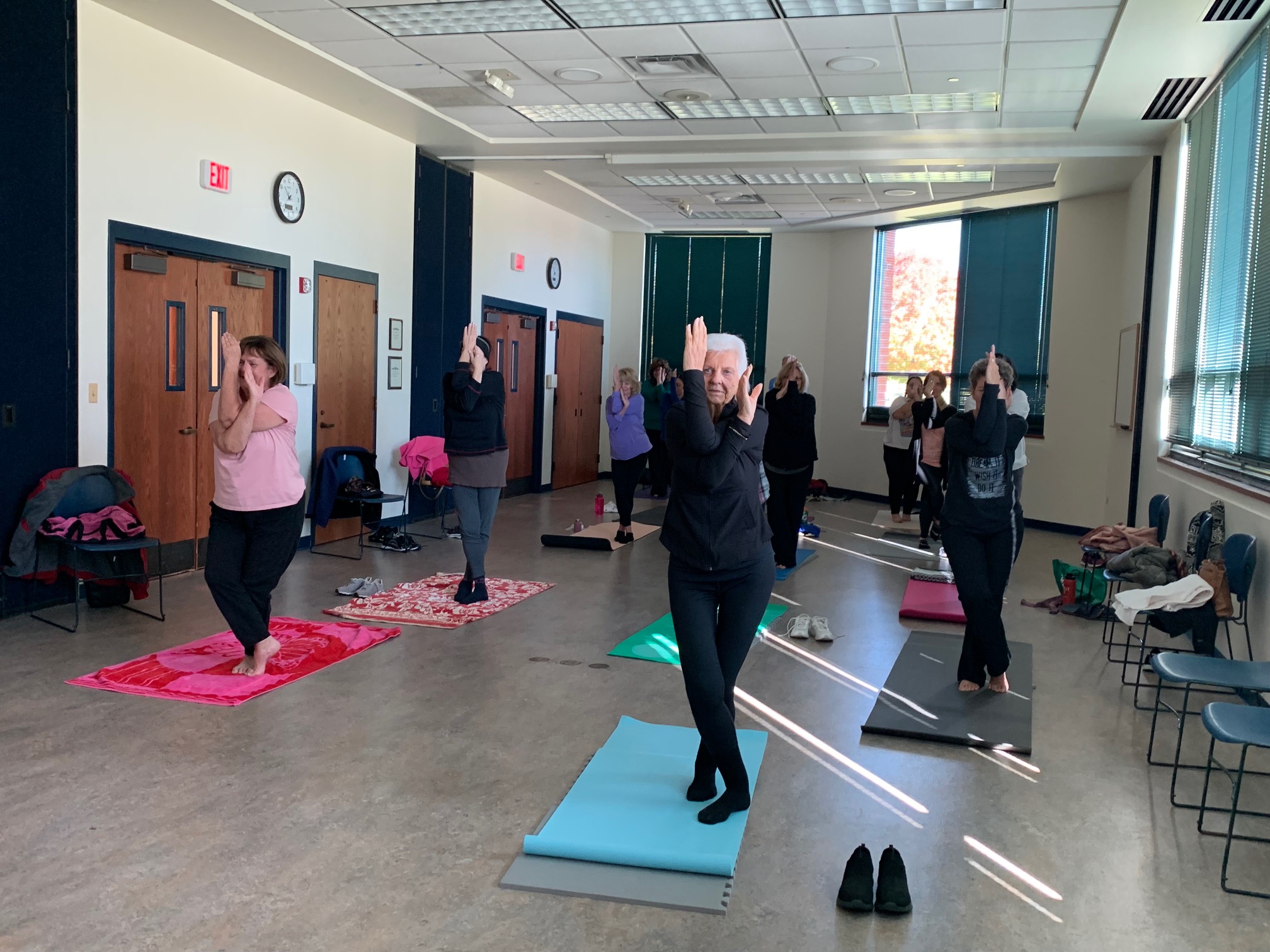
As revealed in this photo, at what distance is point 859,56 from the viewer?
657 cm

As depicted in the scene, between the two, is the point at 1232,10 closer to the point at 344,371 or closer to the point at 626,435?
the point at 626,435

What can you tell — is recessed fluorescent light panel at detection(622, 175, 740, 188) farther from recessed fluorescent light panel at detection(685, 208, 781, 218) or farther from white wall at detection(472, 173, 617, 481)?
recessed fluorescent light panel at detection(685, 208, 781, 218)

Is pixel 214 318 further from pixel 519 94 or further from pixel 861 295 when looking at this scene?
pixel 861 295

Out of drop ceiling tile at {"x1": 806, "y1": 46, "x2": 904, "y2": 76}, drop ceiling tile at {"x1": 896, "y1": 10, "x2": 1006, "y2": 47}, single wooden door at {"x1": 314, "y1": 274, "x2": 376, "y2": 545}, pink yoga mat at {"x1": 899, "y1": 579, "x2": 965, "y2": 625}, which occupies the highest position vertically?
drop ceiling tile at {"x1": 806, "y1": 46, "x2": 904, "y2": 76}

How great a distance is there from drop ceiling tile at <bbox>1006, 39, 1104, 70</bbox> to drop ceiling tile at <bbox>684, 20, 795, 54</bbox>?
1.41 m

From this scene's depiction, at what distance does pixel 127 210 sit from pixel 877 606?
17.5 ft

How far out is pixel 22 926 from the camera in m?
2.59

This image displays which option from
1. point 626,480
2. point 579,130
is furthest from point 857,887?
point 579,130

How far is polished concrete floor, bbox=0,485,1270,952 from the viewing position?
2682 mm

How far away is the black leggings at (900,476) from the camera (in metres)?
11.0

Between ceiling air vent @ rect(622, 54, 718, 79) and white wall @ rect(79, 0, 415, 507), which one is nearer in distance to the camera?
white wall @ rect(79, 0, 415, 507)

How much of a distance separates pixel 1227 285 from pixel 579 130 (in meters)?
5.16

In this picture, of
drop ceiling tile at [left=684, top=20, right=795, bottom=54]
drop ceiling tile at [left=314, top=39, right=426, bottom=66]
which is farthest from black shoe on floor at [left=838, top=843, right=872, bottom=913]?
drop ceiling tile at [left=314, top=39, right=426, bottom=66]

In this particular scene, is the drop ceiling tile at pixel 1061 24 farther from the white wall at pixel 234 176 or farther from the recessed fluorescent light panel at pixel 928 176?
the white wall at pixel 234 176
